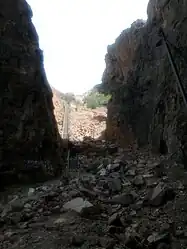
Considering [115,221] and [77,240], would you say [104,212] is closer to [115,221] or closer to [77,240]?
[115,221]

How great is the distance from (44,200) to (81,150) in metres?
10.7

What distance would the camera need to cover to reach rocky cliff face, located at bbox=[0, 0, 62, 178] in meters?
11.8

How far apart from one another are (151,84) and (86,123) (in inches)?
521

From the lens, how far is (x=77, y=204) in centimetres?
767

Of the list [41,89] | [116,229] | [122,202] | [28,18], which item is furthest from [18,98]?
[116,229]

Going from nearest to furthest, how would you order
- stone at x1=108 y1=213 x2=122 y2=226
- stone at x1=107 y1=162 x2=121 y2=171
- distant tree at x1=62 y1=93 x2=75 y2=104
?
stone at x1=108 y1=213 x2=122 y2=226
stone at x1=107 y1=162 x2=121 y2=171
distant tree at x1=62 y1=93 x2=75 y2=104

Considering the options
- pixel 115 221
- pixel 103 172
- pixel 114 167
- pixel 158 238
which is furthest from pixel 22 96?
pixel 158 238

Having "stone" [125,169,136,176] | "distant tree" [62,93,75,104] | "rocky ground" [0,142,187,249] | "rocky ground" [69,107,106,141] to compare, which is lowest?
"rocky ground" [0,142,187,249]

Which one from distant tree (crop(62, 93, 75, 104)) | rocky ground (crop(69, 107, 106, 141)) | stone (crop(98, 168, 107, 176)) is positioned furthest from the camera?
distant tree (crop(62, 93, 75, 104))

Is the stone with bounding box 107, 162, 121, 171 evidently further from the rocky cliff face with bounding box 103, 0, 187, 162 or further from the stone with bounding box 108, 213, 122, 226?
the stone with bounding box 108, 213, 122, 226

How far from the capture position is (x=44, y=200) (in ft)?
27.3

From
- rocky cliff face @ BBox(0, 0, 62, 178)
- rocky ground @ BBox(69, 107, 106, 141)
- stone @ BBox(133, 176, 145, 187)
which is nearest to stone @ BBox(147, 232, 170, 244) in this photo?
stone @ BBox(133, 176, 145, 187)

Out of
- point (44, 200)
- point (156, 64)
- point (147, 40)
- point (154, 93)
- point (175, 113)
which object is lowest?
point (44, 200)

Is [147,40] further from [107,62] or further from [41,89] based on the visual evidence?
[107,62]
